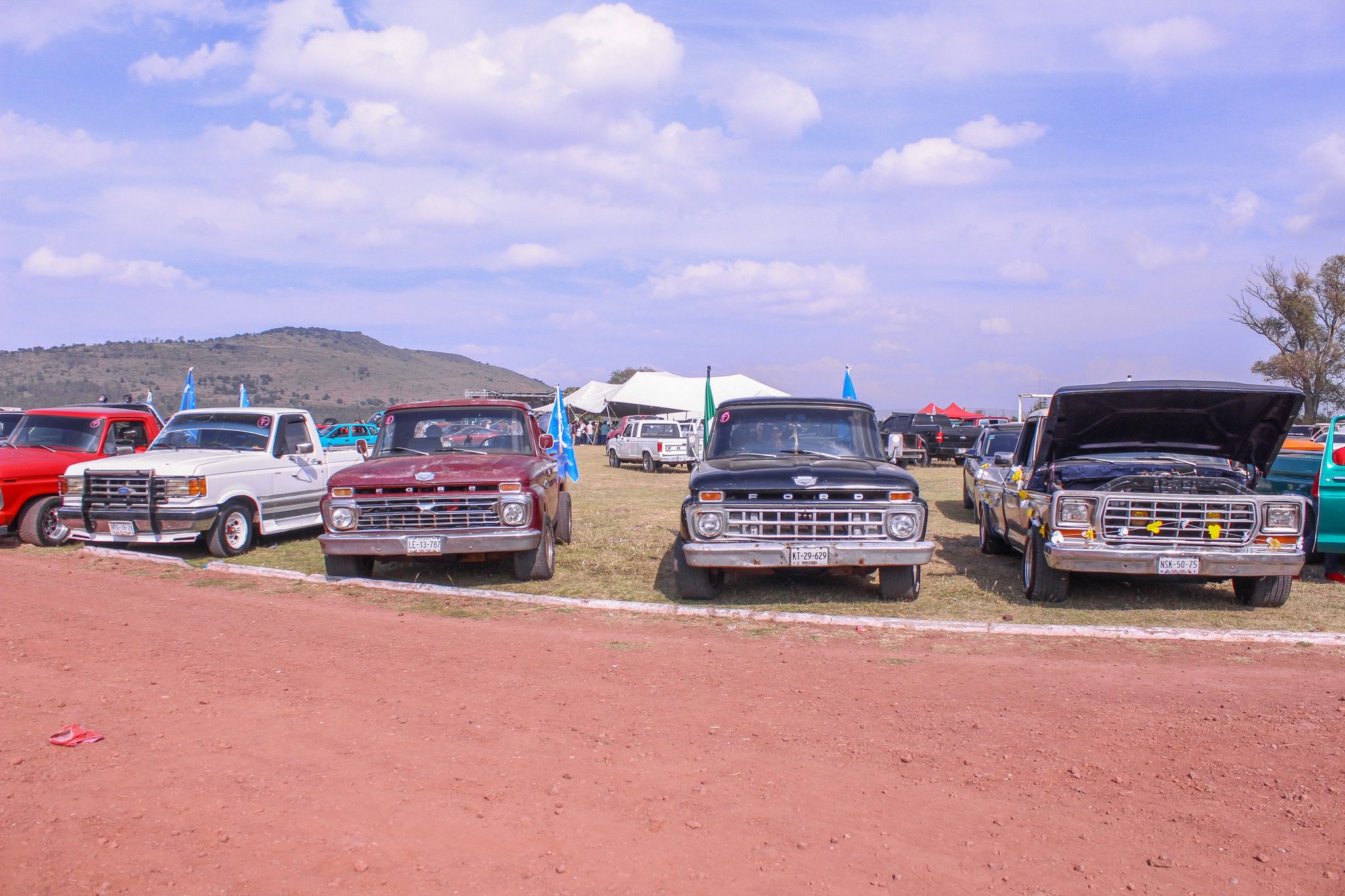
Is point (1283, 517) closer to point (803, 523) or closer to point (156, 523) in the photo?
point (803, 523)

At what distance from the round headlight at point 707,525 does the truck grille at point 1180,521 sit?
10.6 ft

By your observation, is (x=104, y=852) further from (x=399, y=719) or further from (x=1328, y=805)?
(x=1328, y=805)

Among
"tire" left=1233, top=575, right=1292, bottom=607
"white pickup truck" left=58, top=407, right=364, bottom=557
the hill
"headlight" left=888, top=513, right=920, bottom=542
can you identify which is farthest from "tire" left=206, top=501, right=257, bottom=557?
the hill

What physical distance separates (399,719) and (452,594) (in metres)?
3.78

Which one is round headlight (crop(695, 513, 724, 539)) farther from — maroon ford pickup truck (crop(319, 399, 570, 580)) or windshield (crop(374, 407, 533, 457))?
windshield (crop(374, 407, 533, 457))

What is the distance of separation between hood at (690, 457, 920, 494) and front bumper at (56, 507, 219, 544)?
5981 mm

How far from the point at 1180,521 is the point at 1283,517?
2.65 feet

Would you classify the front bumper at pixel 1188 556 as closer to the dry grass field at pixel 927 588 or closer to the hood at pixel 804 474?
the dry grass field at pixel 927 588

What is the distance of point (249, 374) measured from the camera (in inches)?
3334

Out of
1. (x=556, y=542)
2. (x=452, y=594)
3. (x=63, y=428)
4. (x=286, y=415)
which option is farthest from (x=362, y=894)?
(x=63, y=428)

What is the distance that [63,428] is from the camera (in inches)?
522

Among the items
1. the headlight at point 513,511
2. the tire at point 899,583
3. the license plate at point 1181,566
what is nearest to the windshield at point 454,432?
the headlight at point 513,511

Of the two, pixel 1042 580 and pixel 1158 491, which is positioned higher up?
pixel 1158 491

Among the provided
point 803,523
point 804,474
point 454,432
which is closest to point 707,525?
point 803,523
